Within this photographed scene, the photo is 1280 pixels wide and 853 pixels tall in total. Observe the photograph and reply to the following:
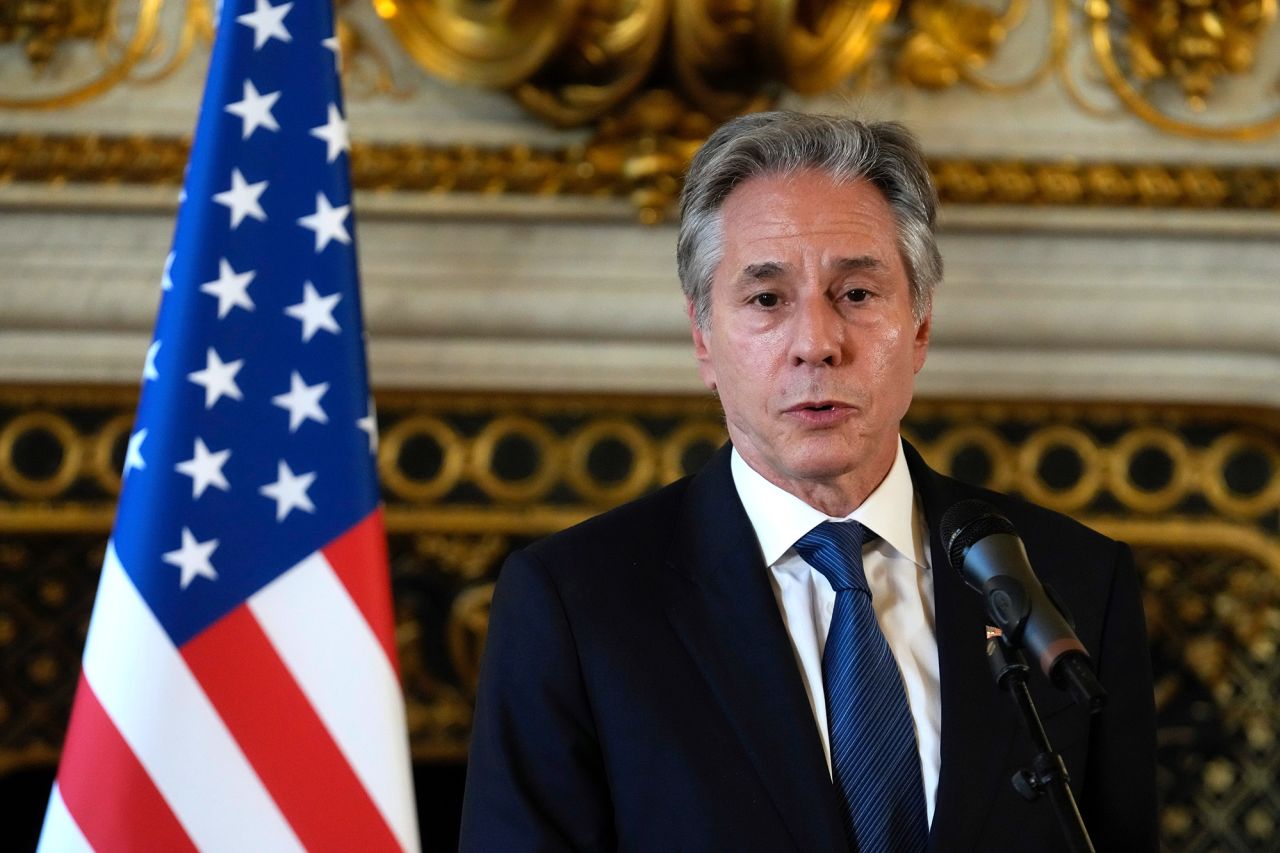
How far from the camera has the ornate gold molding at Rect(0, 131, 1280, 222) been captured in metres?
2.87

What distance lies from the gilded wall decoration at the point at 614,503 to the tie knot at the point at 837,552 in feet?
4.72

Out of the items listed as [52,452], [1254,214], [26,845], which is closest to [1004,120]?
[1254,214]

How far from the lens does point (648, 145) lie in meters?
2.88

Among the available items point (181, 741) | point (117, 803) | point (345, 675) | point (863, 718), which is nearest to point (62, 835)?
point (117, 803)

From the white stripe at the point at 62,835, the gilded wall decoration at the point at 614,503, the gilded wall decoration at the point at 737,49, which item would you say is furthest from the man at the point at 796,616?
the gilded wall decoration at the point at 614,503

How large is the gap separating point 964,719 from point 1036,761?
10.4 inches

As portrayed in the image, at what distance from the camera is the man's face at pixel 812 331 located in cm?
157

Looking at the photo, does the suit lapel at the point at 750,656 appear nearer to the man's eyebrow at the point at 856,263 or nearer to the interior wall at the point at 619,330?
the man's eyebrow at the point at 856,263

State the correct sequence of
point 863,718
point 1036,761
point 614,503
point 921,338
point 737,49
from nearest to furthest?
point 1036,761
point 863,718
point 921,338
point 737,49
point 614,503

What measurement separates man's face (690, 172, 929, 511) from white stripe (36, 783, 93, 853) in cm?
114

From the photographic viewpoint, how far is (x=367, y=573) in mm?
2387

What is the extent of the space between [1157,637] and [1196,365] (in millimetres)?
511

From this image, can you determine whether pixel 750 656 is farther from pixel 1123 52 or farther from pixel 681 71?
pixel 1123 52

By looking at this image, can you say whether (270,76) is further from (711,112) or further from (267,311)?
(711,112)
